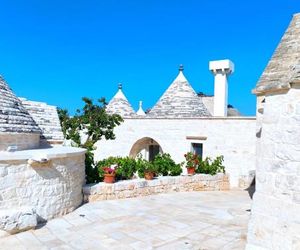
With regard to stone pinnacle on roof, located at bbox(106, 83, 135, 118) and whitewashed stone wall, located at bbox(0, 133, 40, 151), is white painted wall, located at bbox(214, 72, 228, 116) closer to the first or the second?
stone pinnacle on roof, located at bbox(106, 83, 135, 118)

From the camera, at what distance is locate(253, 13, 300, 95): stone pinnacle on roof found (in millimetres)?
4355

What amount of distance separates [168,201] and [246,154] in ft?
17.1

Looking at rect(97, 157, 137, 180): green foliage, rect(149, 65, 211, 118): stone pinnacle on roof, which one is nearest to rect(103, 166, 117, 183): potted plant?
rect(97, 157, 137, 180): green foliage

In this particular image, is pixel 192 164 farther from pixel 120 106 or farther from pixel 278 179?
pixel 120 106

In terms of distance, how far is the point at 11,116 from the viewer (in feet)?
26.4

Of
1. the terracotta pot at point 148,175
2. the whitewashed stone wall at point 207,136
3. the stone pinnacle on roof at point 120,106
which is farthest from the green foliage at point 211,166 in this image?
the stone pinnacle on roof at point 120,106

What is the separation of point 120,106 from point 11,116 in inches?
480

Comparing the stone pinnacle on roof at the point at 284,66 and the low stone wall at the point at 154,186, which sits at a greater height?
the stone pinnacle on roof at the point at 284,66

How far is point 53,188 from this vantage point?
7.11 meters

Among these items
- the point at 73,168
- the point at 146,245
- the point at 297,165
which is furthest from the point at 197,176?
the point at 297,165

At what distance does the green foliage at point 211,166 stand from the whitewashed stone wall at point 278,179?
742cm

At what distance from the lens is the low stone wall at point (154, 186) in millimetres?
8867

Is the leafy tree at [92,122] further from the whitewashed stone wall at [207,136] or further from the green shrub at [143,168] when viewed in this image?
the green shrub at [143,168]

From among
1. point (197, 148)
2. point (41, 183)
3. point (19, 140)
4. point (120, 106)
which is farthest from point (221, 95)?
point (41, 183)
